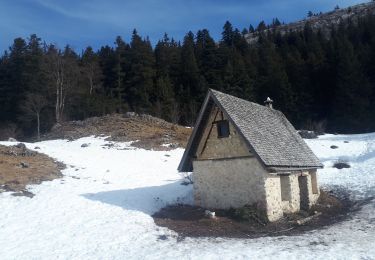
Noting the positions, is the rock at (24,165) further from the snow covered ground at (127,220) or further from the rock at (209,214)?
the rock at (209,214)

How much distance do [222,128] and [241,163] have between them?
2.11 m

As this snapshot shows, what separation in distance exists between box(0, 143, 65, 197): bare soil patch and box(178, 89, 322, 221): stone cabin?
897 cm

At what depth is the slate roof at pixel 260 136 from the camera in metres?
20.3

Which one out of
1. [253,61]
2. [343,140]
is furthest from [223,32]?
[343,140]

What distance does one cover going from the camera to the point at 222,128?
70.5ft

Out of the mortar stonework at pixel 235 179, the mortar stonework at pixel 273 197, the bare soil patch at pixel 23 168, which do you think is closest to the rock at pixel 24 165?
the bare soil patch at pixel 23 168

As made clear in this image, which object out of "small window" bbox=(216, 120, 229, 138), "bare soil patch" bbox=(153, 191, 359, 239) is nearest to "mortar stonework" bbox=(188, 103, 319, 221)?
"small window" bbox=(216, 120, 229, 138)

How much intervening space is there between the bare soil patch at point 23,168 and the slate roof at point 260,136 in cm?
890

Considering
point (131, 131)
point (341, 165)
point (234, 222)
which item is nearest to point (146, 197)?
point (234, 222)

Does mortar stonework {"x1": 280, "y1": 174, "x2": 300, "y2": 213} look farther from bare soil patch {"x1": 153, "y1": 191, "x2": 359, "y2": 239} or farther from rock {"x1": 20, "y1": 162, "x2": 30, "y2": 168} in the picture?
rock {"x1": 20, "y1": 162, "x2": 30, "y2": 168}

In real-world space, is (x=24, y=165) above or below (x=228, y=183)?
above

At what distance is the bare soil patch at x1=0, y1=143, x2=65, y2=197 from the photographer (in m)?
23.7

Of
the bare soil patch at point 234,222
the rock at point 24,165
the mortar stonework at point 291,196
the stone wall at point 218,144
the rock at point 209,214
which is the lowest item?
the bare soil patch at point 234,222

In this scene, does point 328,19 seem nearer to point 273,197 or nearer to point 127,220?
point 273,197
